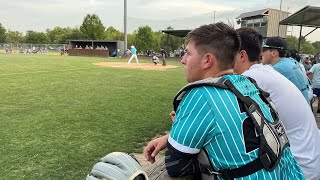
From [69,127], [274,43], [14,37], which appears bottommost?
[69,127]

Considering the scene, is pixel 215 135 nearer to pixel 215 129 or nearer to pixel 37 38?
pixel 215 129

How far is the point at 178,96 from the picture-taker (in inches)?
71.1

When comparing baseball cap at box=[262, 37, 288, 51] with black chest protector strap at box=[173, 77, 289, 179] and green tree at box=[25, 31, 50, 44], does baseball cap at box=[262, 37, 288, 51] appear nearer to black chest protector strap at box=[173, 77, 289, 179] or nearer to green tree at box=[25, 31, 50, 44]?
black chest protector strap at box=[173, 77, 289, 179]

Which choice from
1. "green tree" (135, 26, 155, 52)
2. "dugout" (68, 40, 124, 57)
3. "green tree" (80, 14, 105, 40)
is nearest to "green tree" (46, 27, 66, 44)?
"green tree" (80, 14, 105, 40)

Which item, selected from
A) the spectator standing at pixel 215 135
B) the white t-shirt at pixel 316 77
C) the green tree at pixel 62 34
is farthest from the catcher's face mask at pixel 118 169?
the green tree at pixel 62 34

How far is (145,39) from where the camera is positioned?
226 feet

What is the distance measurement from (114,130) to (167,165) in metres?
5.16

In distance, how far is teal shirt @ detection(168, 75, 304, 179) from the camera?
5.34 ft

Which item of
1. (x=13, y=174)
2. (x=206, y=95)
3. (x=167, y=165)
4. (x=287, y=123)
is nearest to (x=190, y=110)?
(x=206, y=95)

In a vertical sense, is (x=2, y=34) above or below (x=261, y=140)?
above

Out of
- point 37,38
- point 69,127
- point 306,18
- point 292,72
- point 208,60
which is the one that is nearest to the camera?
→ point 208,60

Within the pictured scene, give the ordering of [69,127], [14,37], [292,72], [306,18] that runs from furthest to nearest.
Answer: [14,37] < [306,18] < [69,127] < [292,72]

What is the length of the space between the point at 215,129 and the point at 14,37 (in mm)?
106319

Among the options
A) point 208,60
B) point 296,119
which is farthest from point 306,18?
point 208,60
